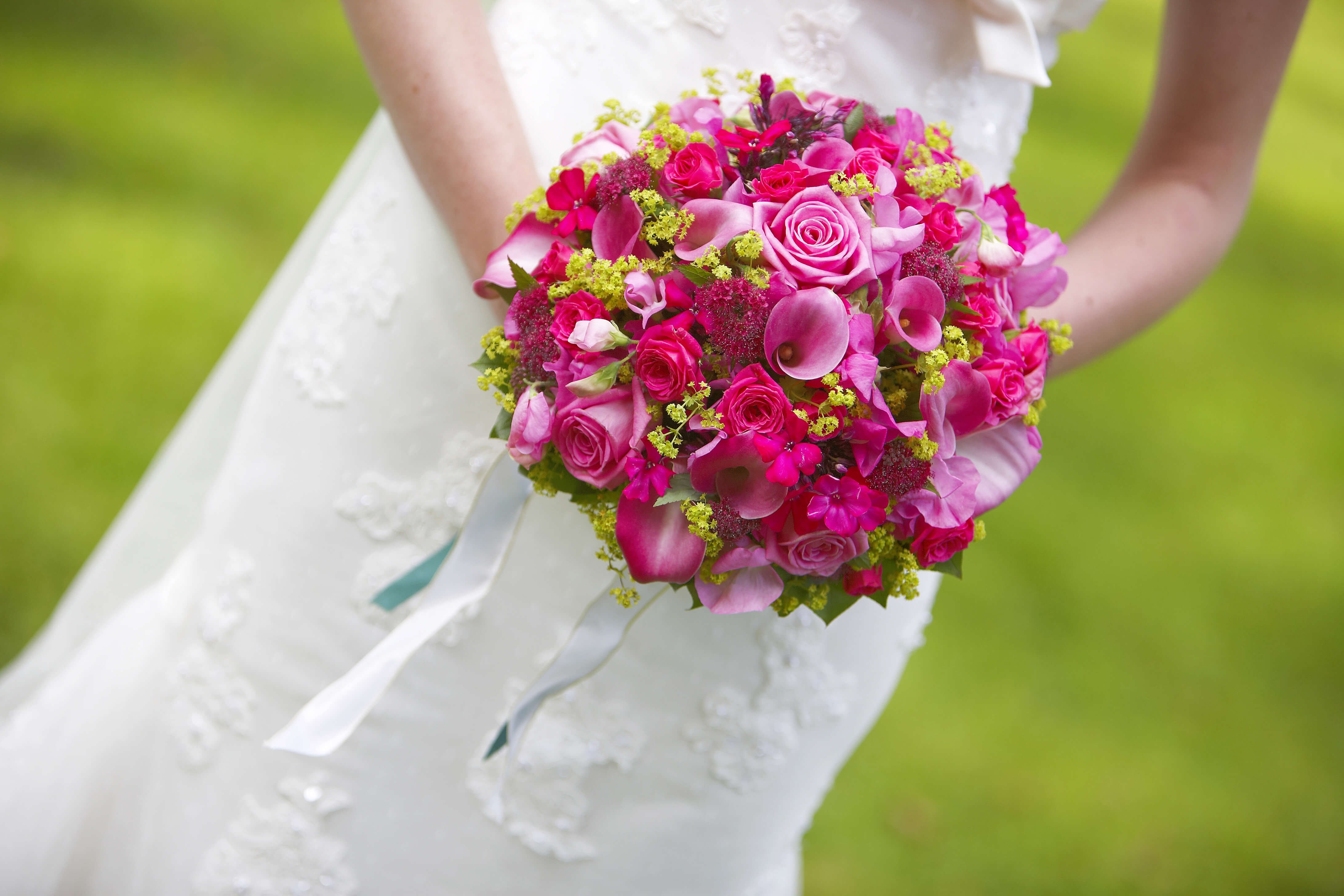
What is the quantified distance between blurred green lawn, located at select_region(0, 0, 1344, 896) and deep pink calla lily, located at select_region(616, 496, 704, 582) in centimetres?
237

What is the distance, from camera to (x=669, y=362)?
0.88 m

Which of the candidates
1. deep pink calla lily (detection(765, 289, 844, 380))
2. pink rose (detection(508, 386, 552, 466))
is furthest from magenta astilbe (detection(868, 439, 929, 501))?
pink rose (detection(508, 386, 552, 466))

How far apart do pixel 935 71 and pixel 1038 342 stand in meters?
0.48

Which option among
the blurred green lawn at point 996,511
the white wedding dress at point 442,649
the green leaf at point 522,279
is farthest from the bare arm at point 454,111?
the blurred green lawn at point 996,511

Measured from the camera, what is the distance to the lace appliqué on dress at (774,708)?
143 centimetres

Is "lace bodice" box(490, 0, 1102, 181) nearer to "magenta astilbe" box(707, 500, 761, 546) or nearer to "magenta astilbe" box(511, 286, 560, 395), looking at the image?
"magenta astilbe" box(511, 286, 560, 395)

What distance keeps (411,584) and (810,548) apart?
0.65 meters

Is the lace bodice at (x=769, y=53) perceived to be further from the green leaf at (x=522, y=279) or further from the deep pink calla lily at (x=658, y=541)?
the deep pink calla lily at (x=658, y=541)

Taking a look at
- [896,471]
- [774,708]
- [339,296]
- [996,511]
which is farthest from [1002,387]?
[996,511]

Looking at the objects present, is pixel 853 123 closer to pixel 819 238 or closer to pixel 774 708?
A: pixel 819 238

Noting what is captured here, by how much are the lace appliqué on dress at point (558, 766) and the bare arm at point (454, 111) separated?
666 mm

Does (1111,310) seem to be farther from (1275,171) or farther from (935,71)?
(1275,171)

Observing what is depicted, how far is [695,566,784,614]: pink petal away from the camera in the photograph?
98 cm

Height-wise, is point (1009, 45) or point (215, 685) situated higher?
point (1009, 45)
